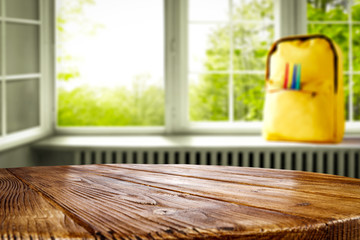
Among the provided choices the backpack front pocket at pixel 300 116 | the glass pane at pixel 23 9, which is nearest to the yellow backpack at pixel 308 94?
the backpack front pocket at pixel 300 116

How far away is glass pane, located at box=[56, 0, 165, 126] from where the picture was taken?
300 cm

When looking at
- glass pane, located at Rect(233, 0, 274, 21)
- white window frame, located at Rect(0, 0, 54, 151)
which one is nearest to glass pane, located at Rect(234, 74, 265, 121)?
glass pane, located at Rect(233, 0, 274, 21)

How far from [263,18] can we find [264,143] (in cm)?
86

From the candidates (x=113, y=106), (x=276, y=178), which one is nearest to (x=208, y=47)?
(x=113, y=106)

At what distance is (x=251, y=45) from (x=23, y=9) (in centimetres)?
138

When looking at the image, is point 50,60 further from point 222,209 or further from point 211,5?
point 222,209

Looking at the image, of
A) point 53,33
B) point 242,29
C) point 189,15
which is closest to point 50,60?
point 53,33

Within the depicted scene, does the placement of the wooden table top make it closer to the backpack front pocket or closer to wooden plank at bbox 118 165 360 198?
wooden plank at bbox 118 165 360 198

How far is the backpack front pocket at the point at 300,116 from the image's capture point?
8.31 ft

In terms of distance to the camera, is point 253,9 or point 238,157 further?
point 253,9

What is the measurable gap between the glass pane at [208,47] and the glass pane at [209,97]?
0.21 feet

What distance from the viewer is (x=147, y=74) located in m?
3.04

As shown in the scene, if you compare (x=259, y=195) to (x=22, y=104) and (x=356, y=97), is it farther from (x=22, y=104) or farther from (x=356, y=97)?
(x=356, y=97)

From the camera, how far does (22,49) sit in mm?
2695
